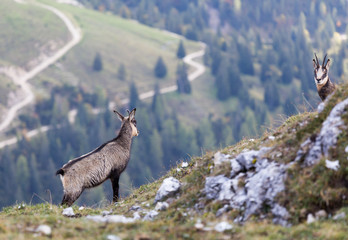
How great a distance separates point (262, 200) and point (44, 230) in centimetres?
500

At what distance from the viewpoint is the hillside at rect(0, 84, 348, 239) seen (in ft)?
37.5

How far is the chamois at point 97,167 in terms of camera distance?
18.4 meters

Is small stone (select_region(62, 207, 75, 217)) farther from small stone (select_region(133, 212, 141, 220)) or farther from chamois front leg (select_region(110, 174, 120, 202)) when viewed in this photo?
chamois front leg (select_region(110, 174, 120, 202))

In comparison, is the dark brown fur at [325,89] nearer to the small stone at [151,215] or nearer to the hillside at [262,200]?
the hillside at [262,200]

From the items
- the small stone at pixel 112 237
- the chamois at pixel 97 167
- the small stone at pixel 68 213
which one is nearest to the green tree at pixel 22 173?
the chamois at pixel 97 167

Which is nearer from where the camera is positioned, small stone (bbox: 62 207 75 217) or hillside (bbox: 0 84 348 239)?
hillside (bbox: 0 84 348 239)

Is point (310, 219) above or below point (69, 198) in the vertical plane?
above

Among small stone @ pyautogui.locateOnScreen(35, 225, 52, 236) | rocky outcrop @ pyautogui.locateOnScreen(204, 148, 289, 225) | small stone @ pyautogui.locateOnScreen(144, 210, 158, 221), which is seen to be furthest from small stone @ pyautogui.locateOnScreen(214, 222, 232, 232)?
small stone @ pyautogui.locateOnScreen(35, 225, 52, 236)

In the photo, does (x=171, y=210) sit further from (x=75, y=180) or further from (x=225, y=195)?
(x=75, y=180)

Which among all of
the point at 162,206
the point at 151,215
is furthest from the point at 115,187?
the point at 151,215

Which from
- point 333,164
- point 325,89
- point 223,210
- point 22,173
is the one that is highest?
point 325,89

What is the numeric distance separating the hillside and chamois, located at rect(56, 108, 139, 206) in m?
3.72

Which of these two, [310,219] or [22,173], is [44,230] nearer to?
[310,219]

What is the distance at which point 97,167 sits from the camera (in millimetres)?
19516
